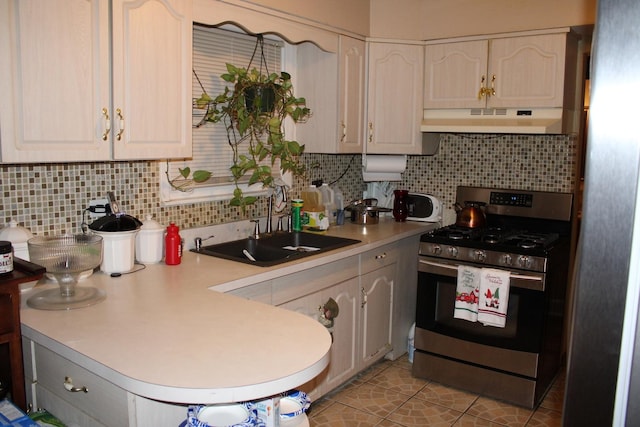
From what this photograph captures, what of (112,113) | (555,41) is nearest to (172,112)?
(112,113)

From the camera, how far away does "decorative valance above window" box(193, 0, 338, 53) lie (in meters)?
2.50

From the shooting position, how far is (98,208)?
8.04 feet

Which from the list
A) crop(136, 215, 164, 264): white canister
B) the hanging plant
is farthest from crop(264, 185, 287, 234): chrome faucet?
crop(136, 215, 164, 264): white canister

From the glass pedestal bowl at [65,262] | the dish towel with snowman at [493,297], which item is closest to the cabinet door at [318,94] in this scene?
the dish towel with snowman at [493,297]

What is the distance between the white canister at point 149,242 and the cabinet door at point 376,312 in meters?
1.19

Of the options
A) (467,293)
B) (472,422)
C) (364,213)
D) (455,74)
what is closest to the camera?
(472,422)

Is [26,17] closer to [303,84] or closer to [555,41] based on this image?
[303,84]

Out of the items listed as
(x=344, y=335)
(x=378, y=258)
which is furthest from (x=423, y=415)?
(x=378, y=258)

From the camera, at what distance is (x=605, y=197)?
562 millimetres

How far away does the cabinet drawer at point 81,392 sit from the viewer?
60.1 inches

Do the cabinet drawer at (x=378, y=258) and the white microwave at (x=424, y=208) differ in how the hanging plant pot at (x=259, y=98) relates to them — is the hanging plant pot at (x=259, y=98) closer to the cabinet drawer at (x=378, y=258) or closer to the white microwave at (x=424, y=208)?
the cabinet drawer at (x=378, y=258)

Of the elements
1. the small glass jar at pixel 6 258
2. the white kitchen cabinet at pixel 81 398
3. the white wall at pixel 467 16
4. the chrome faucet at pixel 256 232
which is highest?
the white wall at pixel 467 16

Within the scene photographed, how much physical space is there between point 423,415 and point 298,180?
5.23 feet

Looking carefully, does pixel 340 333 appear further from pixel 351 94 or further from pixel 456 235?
pixel 351 94
